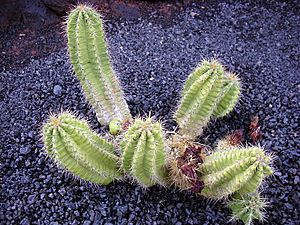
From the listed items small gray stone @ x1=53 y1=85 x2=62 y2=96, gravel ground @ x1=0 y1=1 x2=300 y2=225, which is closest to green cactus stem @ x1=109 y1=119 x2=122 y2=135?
gravel ground @ x1=0 y1=1 x2=300 y2=225

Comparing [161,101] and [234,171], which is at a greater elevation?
[234,171]

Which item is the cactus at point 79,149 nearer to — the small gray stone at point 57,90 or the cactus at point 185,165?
the cactus at point 185,165

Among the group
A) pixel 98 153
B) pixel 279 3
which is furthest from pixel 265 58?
pixel 98 153

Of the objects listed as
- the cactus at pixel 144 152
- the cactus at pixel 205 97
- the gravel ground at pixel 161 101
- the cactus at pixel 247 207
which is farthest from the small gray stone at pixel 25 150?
the cactus at pixel 247 207

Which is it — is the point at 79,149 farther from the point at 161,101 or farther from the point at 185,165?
the point at 161,101

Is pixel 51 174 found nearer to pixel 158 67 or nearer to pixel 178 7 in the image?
pixel 158 67

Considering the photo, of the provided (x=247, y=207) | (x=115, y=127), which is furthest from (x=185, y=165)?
(x=115, y=127)
